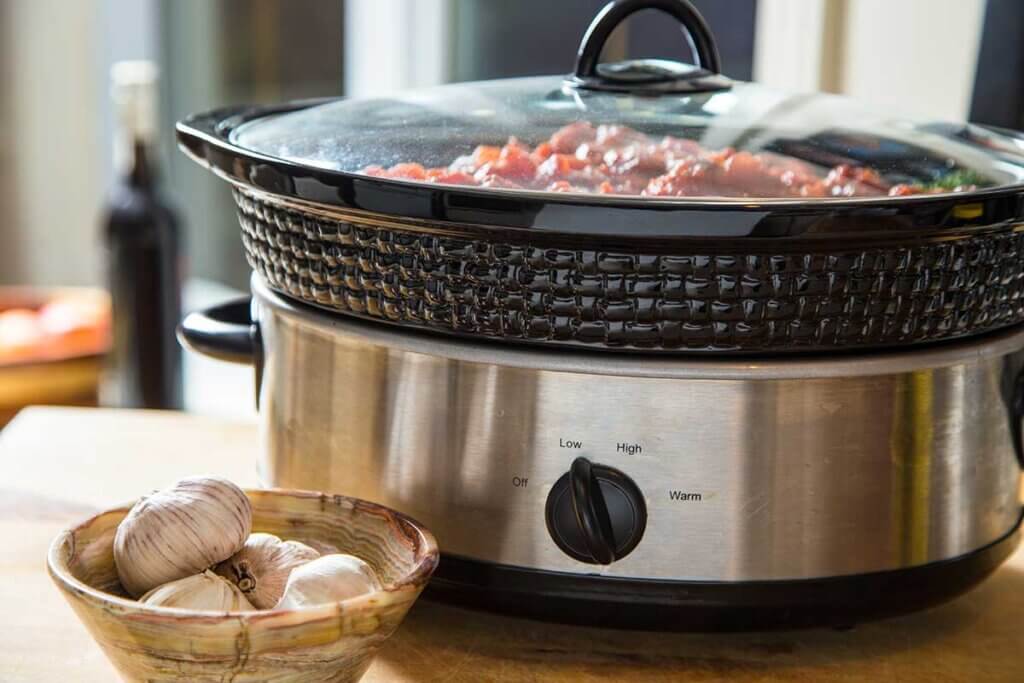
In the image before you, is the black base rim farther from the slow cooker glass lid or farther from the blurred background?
the blurred background

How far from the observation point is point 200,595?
64 centimetres

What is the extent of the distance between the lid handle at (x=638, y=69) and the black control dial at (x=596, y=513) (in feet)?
0.92

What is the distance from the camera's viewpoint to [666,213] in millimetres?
625

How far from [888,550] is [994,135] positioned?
0.31 metres

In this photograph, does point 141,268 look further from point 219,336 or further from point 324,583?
point 324,583

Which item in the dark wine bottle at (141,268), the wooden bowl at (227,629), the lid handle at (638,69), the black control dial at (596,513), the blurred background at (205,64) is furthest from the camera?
the blurred background at (205,64)

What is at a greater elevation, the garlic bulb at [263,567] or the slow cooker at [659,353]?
the slow cooker at [659,353]

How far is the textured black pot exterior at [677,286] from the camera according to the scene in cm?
66

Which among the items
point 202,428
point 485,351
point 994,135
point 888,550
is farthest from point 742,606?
point 202,428

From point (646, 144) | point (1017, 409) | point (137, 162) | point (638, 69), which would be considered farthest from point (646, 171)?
point (137, 162)

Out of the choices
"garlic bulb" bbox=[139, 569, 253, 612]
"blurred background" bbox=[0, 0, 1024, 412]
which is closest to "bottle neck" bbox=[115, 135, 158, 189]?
"blurred background" bbox=[0, 0, 1024, 412]

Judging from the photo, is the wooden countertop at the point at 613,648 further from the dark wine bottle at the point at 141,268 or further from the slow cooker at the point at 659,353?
the dark wine bottle at the point at 141,268

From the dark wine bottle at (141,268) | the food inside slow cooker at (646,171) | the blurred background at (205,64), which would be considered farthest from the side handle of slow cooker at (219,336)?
the dark wine bottle at (141,268)

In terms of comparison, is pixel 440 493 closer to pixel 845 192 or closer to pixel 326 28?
pixel 845 192
